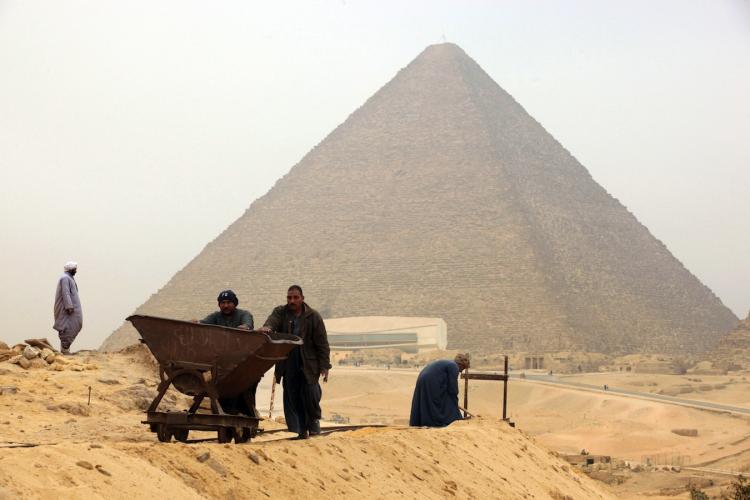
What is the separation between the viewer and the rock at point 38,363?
Answer: 11758 millimetres

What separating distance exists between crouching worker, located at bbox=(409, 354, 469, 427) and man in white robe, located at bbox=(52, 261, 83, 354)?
121 inches

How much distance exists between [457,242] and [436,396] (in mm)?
91437

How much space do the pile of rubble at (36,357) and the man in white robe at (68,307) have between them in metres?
0.21

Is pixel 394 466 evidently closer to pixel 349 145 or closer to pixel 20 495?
pixel 20 495

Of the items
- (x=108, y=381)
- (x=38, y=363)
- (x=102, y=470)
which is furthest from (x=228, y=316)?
(x=38, y=363)

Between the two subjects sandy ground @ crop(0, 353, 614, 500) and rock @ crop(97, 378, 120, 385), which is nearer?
sandy ground @ crop(0, 353, 614, 500)

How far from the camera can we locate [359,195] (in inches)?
4537

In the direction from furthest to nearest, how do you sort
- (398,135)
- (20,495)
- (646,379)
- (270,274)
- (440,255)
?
1. (398,135)
2. (270,274)
3. (440,255)
4. (646,379)
5. (20,495)

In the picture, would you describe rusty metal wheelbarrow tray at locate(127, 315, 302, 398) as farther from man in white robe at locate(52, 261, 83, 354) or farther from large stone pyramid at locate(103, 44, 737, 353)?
large stone pyramid at locate(103, 44, 737, 353)

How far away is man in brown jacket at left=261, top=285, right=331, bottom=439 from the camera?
9.15 metres

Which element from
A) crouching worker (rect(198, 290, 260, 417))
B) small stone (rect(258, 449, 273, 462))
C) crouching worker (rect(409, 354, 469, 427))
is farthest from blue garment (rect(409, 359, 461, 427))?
small stone (rect(258, 449, 273, 462))

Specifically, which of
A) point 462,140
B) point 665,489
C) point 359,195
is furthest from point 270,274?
point 665,489

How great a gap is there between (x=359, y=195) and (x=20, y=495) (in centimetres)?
10947

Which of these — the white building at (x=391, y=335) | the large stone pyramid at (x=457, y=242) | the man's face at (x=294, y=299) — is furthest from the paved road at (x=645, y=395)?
the large stone pyramid at (x=457, y=242)
